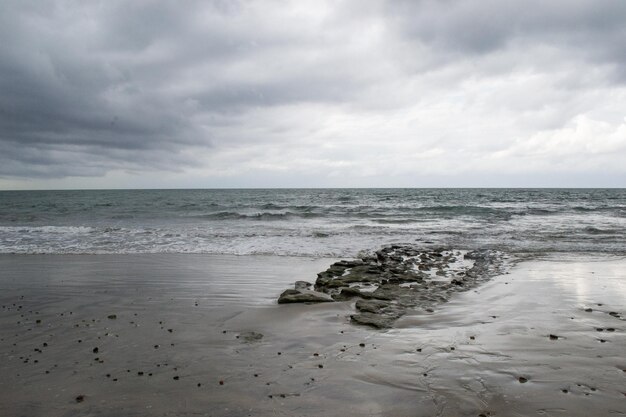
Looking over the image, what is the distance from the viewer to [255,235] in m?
21.9

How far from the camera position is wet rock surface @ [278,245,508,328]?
7.67 meters

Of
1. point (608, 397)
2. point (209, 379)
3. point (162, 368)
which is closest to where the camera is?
point (608, 397)

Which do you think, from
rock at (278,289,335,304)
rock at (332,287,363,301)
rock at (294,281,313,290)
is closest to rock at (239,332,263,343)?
rock at (278,289,335,304)

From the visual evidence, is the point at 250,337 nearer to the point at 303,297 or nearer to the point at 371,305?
the point at 303,297

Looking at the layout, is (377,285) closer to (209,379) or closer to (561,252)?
(209,379)

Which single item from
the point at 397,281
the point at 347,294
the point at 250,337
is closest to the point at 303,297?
the point at 347,294

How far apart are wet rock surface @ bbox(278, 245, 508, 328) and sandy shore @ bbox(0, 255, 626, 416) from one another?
1.34 ft

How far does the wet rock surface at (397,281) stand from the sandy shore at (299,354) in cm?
41

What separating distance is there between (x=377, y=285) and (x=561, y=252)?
924cm

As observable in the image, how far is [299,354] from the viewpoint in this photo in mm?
5395

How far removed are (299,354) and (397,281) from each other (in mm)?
5357

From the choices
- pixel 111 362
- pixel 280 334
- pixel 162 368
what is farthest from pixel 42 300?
pixel 280 334

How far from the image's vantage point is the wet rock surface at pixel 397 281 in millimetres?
7666

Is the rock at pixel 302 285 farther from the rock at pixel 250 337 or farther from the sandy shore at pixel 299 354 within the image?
the rock at pixel 250 337
